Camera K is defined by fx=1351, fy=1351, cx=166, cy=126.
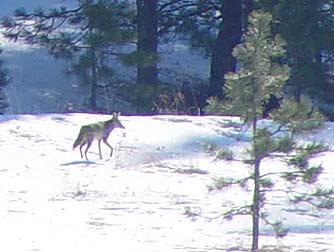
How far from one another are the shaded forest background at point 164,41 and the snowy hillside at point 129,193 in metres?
4.00

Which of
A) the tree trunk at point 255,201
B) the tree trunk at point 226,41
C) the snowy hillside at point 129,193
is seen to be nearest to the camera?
the tree trunk at point 255,201

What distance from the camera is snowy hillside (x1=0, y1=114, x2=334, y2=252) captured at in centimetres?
970

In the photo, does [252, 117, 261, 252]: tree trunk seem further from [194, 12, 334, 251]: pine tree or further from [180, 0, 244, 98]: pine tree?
[180, 0, 244, 98]: pine tree

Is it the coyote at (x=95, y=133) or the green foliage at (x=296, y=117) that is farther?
the coyote at (x=95, y=133)

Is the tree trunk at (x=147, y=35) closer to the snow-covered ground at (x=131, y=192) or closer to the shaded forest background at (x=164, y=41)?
the shaded forest background at (x=164, y=41)

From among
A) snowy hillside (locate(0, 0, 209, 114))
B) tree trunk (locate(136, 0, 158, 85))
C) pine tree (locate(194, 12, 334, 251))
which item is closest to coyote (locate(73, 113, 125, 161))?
pine tree (locate(194, 12, 334, 251))

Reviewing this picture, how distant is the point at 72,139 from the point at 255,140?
187 inches

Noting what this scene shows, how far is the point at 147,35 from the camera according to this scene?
859 inches

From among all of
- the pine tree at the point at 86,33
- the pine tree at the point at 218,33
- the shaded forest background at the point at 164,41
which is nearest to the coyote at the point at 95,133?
the shaded forest background at the point at 164,41

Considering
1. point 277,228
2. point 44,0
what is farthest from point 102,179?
point 44,0

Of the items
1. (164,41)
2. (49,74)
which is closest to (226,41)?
(164,41)

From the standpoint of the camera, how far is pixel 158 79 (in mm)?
22625

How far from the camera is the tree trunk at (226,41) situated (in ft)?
72.5

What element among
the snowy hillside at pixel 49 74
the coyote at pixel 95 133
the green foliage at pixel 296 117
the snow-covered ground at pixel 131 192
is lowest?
the snow-covered ground at pixel 131 192
